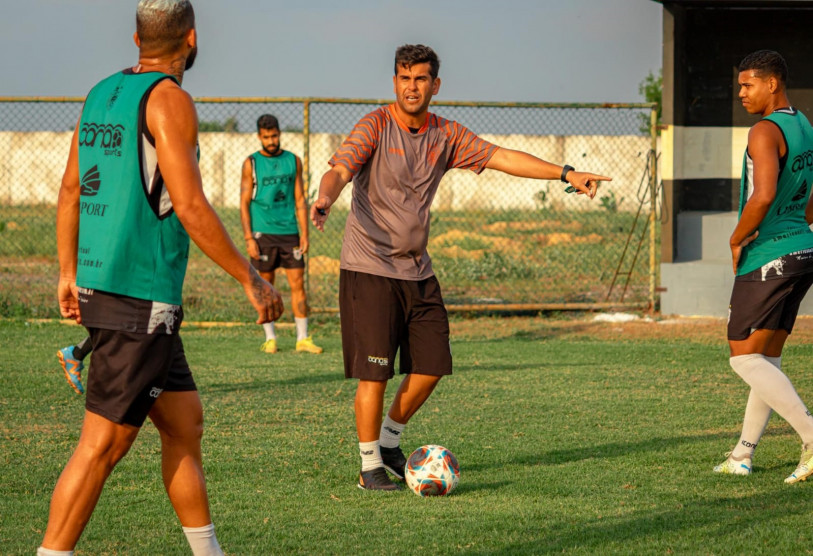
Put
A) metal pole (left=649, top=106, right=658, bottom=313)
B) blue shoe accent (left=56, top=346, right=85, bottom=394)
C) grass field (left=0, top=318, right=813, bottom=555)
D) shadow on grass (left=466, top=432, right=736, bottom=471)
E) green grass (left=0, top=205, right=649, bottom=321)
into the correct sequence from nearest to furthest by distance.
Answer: grass field (left=0, top=318, right=813, bottom=555) → shadow on grass (left=466, top=432, right=736, bottom=471) → blue shoe accent (left=56, top=346, right=85, bottom=394) → metal pole (left=649, top=106, right=658, bottom=313) → green grass (left=0, top=205, right=649, bottom=321)

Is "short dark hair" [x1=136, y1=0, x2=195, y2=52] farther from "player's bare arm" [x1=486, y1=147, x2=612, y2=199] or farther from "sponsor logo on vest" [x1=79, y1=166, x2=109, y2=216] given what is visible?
"player's bare arm" [x1=486, y1=147, x2=612, y2=199]

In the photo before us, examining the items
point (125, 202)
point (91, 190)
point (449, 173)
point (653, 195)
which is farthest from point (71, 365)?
point (449, 173)

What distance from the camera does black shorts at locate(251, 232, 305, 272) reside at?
11.0m

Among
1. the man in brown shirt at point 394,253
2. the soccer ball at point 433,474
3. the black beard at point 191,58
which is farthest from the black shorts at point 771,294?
the black beard at point 191,58

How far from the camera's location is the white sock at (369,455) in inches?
215

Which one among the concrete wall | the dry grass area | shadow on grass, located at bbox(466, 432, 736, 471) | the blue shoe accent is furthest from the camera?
the concrete wall

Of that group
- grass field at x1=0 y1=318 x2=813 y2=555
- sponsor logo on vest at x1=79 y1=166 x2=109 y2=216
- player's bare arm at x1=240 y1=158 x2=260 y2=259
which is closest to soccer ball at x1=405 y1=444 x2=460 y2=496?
grass field at x1=0 y1=318 x2=813 y2=555

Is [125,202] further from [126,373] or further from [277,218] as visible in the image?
[277,218]

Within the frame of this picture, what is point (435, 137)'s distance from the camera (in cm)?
566

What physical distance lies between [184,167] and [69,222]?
635mm

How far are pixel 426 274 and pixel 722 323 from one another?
26.3 ft

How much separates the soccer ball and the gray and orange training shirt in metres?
0.97

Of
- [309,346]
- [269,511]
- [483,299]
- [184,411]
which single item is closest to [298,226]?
[309,346]

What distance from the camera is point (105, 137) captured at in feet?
11.4
